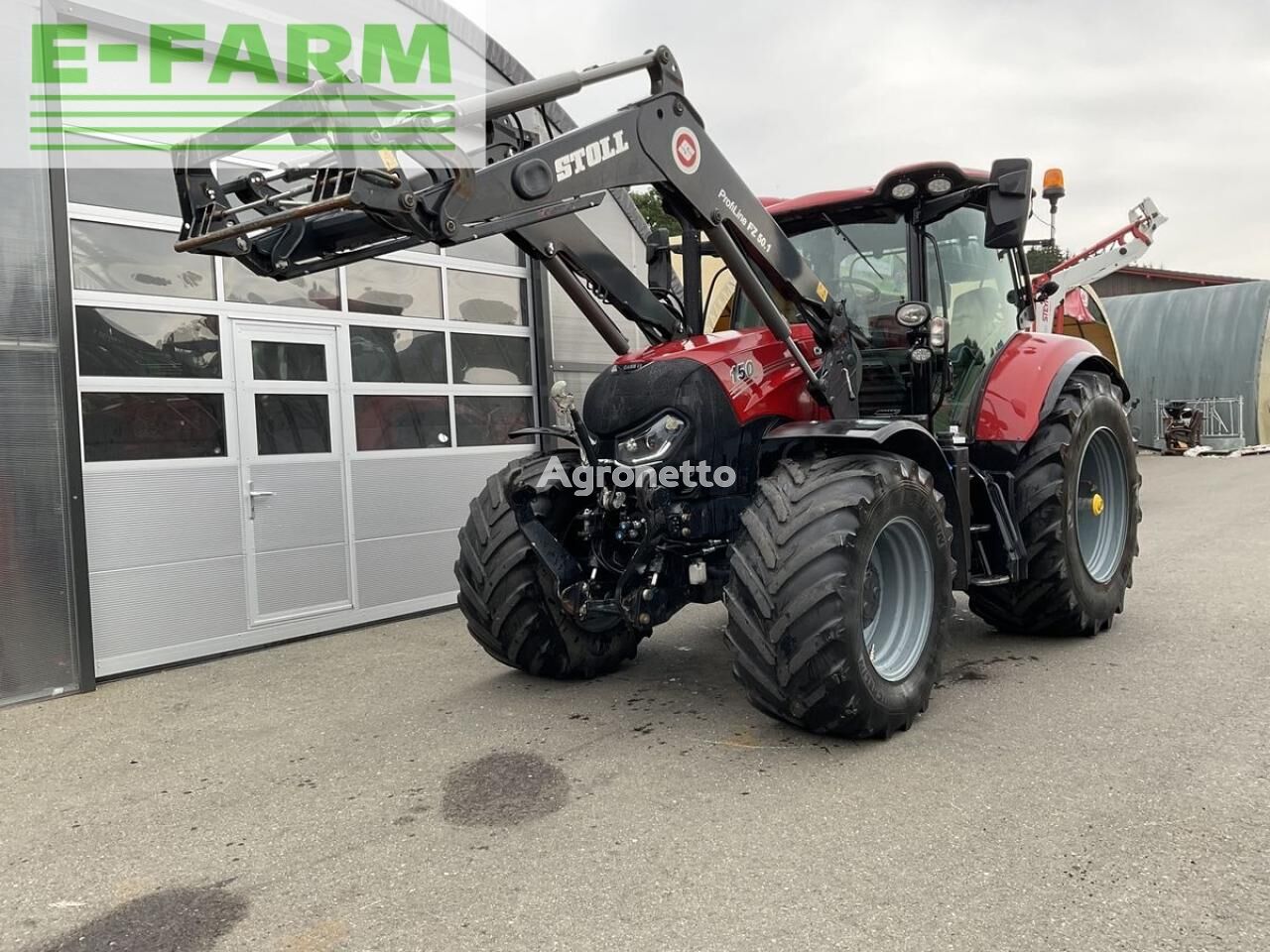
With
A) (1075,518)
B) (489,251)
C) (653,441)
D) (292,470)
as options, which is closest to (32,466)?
(292,470)

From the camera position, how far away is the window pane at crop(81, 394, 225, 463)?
18.5 ft

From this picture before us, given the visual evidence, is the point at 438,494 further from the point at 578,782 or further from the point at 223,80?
the point at 578,782

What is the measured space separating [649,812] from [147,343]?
4.45m

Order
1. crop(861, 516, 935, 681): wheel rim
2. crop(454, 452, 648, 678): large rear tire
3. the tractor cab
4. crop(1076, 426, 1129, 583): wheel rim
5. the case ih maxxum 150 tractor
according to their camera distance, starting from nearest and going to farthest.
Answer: the case ih maxxum 150 tractor → crop(861, 516, 935, 681): wheel rim → crop(454, 452, 648, 678): large rear tire → the tractor cab → crop(1076, 426, 1129, 583): wheel rim

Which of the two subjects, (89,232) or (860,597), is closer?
(860,597)

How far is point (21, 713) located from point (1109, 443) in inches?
249

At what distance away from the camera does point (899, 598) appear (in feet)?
14.1

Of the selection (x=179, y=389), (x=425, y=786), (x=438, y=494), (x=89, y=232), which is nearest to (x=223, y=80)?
(x=89, y=232)

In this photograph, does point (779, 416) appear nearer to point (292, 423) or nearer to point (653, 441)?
point (653, 441)

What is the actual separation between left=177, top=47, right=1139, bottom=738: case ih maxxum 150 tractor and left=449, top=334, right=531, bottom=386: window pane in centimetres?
272

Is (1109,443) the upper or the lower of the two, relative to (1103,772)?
upper

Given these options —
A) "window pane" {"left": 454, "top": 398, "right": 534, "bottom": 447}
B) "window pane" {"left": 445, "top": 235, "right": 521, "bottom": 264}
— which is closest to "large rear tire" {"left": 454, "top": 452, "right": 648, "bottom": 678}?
"window pane" {"left": 454, "top": 398, "right": 534, "bottom": 447}

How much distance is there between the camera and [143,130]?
595 cm

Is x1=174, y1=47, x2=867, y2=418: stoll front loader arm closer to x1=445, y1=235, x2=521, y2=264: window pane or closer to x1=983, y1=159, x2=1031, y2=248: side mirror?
x1=983, y1=159, x2=1031, y2=248: side mirror
